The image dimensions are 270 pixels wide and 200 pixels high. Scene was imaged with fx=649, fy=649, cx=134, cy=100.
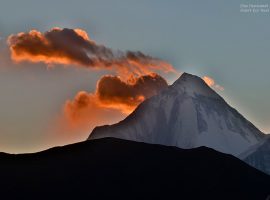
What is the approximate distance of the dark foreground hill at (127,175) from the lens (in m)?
164

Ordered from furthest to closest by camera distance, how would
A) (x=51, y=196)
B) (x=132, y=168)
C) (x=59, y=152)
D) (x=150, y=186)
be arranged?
1. (x=59, y=152)
2. (x=132, y=168)
3. (x=150, y=186)
4. (x=51, y=196)

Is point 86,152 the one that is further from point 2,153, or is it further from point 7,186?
point 7,186

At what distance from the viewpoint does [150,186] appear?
172m

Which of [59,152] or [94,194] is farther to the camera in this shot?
[59,152]

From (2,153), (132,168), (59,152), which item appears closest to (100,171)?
Answer: (132,168)

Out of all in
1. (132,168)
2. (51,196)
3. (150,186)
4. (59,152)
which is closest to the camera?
(51,196)

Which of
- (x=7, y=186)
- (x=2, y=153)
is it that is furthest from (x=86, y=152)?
(x=7, y=186)

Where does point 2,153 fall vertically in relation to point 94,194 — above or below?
above

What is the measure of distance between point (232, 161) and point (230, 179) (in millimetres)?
16299

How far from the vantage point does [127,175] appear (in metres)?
178

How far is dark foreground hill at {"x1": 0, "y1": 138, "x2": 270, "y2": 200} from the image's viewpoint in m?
164

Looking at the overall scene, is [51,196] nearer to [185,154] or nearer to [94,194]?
[94,194]

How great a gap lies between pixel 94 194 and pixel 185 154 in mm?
43749

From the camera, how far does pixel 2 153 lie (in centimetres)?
19450
